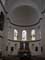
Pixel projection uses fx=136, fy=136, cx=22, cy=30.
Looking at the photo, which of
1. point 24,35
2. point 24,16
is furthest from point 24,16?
point 24,35

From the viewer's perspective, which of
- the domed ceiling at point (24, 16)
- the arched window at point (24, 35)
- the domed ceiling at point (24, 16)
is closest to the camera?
the domed ceiling at point (24, 16)

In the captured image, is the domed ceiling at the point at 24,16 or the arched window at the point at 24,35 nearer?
the domed ceiling at the point at 24,16

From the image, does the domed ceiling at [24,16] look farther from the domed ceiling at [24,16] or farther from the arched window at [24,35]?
the arched window at [24,35]

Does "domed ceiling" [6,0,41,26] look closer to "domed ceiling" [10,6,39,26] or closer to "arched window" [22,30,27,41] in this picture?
"domed ceiling" [10,6,39,26]

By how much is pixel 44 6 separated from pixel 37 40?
350 inches

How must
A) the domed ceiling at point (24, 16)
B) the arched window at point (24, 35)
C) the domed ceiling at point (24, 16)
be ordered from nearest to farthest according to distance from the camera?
the domed ceiling at point (24, 16)
the domed ceiling at point (24, 16)
the arched window at point (24, 35)

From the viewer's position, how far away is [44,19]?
77.6 feet

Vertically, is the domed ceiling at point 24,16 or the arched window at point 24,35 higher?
the domed ceiling at point 24,16

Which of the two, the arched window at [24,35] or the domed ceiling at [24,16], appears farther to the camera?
the arched window at [24,35]

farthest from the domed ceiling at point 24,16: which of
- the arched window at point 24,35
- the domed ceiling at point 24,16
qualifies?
the arched window at point 24,35

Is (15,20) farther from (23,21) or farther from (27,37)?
(27,37)

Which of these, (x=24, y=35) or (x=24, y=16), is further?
(x=24, y=35)

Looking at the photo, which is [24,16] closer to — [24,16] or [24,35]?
[24,16]

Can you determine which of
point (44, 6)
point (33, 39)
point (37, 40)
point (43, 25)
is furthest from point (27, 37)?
point (44, 6)
